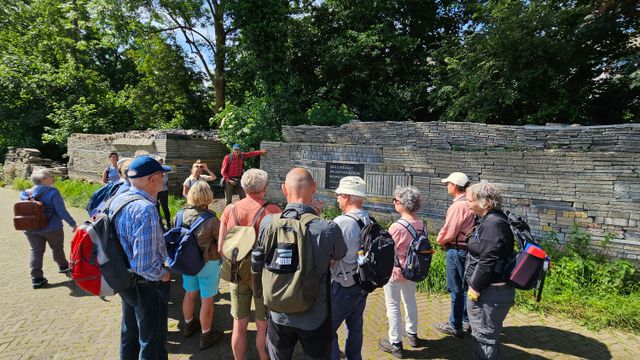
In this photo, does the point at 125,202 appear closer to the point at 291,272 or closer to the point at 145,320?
the point at 145,320

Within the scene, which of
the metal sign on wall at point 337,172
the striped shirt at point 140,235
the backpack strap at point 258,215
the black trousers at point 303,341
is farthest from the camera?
the metal sign on wall at point 337,172

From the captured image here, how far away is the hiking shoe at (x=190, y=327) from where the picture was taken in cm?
398

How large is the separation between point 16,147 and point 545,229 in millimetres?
24992

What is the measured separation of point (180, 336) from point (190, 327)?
18 cm

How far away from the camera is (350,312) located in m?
3.09

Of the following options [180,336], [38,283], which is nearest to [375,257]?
[180,336]

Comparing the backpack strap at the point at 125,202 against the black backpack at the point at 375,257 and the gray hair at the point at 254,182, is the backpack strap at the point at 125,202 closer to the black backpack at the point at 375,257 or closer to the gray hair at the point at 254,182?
the gray hair at the point at 254,182

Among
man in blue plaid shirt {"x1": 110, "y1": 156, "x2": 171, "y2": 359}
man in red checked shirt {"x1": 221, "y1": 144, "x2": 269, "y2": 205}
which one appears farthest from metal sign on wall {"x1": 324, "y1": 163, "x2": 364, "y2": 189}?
man in blue plaid shirt {"x1": 110, "y1": 156, "x2": 171, "y2": 359}

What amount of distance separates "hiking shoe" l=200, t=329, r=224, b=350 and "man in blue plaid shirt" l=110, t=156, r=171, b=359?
758mm

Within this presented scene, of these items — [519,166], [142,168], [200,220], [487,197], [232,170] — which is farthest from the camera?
[232,170]

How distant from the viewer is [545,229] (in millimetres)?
6129

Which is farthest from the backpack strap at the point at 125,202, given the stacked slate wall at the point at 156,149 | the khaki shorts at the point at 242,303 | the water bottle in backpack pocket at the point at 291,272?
the stacked slate wall at the point at 156,149

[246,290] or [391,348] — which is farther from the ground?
[246,290]

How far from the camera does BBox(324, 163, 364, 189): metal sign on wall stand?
8.34 metres
